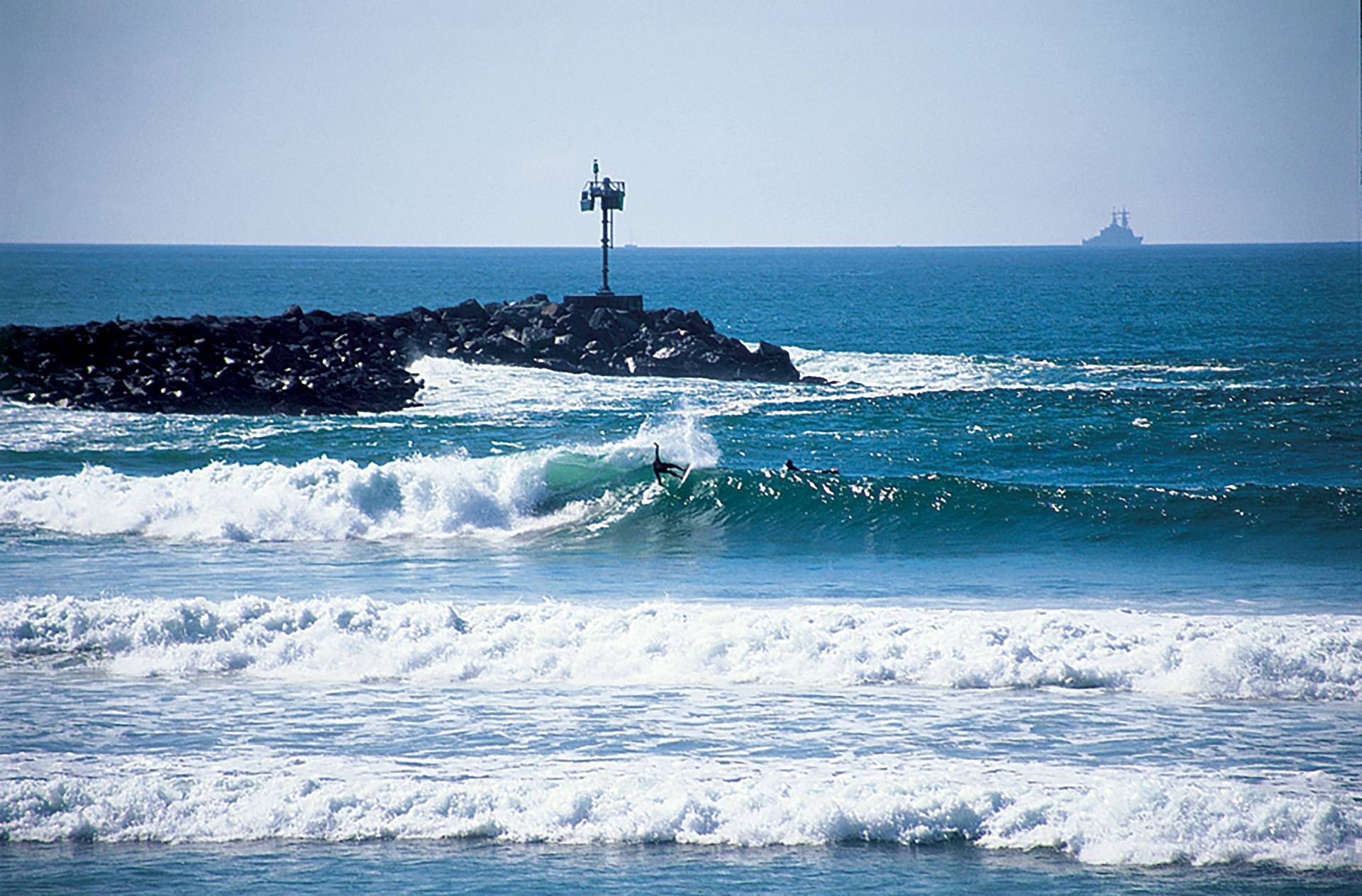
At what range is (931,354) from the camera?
43.5 metres

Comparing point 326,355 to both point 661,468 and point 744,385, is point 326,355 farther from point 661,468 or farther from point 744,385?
point 661,468

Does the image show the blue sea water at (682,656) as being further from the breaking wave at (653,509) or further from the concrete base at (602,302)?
the concrete base at (602,302)

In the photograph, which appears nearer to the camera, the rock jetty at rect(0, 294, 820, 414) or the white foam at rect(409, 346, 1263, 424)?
the rock jetty at rect(0, 294, 820, 414)

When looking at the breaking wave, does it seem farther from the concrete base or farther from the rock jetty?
the concrete base

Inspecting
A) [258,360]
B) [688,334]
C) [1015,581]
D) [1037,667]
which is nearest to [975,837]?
[1037,667]

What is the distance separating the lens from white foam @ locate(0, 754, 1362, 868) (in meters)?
6.98

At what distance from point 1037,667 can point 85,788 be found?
7115mm

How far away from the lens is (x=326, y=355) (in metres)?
31.2

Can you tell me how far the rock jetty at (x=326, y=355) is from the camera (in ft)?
90.6

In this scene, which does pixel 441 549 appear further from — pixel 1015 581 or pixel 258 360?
pixel 258 360

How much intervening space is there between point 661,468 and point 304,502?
522 cm

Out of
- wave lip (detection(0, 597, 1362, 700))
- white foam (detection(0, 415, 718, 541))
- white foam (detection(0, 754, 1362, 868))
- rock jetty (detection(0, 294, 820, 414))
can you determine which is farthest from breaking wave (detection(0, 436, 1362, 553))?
rock jetty (detection(0, 294, 820, 414))

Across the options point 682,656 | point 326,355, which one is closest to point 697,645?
point 682,656

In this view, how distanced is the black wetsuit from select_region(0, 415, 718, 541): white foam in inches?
36.3
